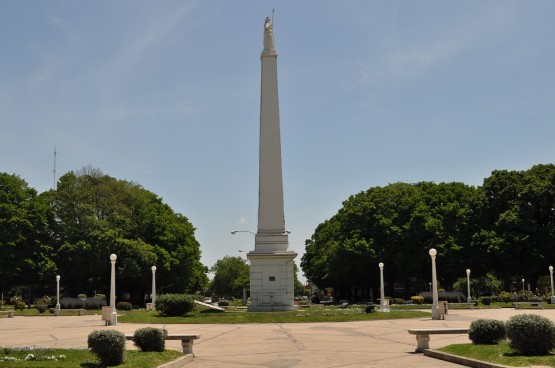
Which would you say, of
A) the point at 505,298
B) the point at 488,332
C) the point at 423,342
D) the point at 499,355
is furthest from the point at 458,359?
the point at 505,298

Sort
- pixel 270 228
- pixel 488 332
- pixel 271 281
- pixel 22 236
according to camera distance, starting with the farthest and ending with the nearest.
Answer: pixel 22 236
pixel 270 228
pixel 271 281
pixel 488 332

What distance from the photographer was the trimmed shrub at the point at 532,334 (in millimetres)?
13961

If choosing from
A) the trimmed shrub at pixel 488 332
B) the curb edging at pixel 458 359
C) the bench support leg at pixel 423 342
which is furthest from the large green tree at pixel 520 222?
the curb edging at pixel 458 359

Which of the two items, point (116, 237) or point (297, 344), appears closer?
point (297, 344)

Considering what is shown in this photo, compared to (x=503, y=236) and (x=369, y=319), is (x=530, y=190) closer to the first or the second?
(x=503, y=236)

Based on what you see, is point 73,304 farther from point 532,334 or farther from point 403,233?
point 532,334

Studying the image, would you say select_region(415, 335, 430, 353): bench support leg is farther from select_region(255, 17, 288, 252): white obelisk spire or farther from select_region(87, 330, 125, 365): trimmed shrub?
select_region(255, 17, 288, 252): white obelisk spire

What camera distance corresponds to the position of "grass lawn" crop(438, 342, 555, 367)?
515 inches

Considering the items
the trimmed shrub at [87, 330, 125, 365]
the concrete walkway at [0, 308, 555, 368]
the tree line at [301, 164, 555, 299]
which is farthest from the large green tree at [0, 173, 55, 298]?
the trimmed shrub at [87, 330, 125, 365]

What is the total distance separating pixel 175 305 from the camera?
1410 inches

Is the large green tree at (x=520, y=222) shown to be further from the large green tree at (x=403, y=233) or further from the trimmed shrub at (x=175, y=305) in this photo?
the trimmed shrub at (x=175, y=305)

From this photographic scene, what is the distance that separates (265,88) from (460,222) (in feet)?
91.0

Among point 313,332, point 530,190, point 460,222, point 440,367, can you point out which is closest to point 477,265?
point 460,222

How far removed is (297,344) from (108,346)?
7865 millimetres
